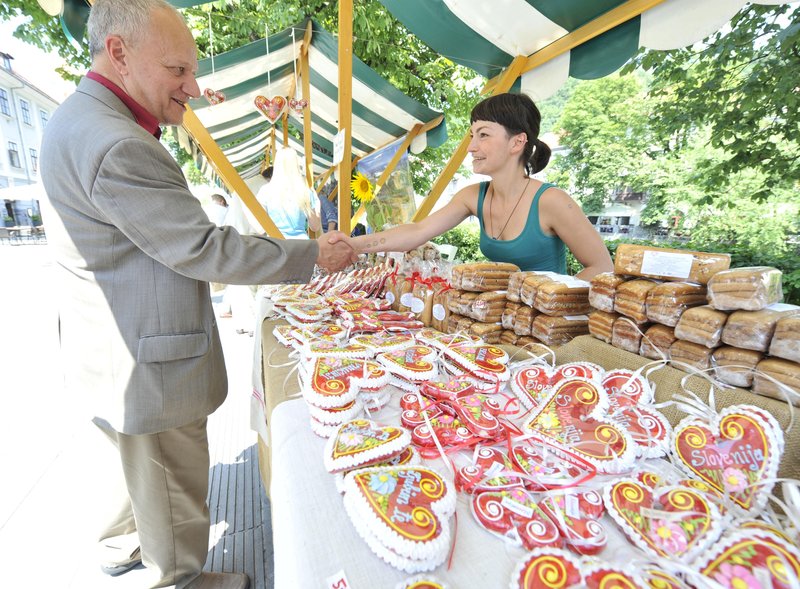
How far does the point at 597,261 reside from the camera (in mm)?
1800

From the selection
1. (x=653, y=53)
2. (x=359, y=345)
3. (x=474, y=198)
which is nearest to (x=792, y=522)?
(x=359, y=345)

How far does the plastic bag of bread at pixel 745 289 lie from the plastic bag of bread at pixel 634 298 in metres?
0.15

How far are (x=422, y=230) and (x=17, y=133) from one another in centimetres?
3767

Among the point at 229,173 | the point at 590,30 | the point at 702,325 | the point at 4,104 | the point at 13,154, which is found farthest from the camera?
the point at 13,154

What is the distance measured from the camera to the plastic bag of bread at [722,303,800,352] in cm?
80

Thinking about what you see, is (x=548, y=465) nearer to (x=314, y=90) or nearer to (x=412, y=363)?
(x=412, y=363)

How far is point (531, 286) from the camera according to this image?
1.35 meters

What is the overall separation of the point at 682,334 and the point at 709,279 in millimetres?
153

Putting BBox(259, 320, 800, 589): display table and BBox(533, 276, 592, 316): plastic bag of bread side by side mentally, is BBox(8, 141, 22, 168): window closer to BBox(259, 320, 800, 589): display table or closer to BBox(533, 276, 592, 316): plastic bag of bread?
BBox(259, 320, 800, 589): display table

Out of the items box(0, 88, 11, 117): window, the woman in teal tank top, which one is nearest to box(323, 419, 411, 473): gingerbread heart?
the woman in teal tank top

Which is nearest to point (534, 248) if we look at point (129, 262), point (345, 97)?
point (129, 262)

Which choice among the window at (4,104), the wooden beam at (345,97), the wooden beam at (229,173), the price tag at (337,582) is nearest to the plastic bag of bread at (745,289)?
the price tag at (337,582)

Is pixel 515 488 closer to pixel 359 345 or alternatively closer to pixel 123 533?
pixel 359 345

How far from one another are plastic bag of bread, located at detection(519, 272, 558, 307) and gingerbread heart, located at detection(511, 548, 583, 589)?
2.95ft
